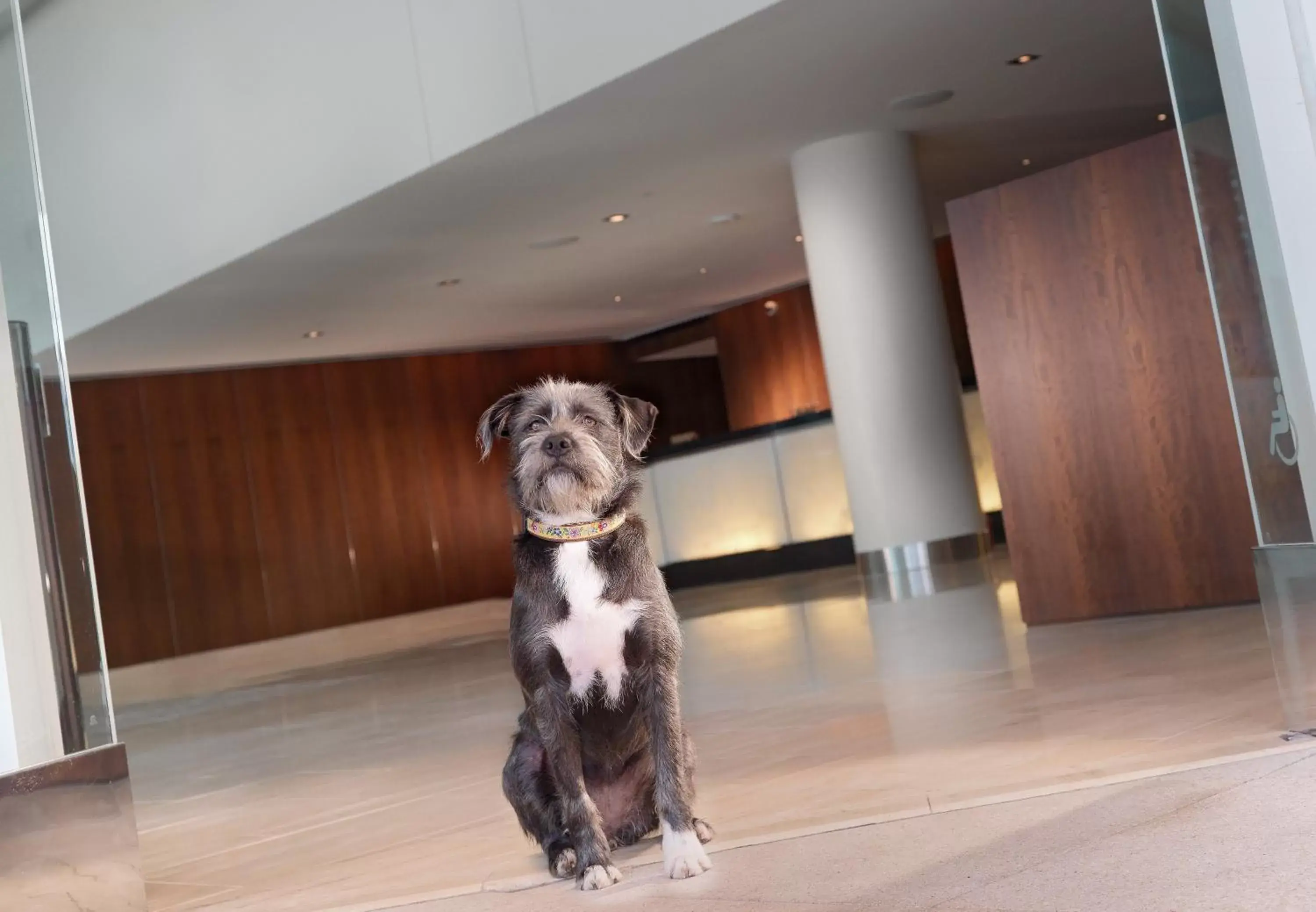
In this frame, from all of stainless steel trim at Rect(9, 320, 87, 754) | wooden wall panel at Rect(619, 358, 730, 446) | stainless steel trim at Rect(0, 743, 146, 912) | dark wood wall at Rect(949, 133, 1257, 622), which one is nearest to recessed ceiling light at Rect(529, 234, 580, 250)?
dark wood wall at Rect(949, 133, 1257, 622)

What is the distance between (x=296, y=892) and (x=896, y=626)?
16.4ft

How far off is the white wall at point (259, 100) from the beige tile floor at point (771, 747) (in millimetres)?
3868

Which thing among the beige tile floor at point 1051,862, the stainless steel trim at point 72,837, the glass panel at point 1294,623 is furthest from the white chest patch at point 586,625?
the glass panel at point 1294,623

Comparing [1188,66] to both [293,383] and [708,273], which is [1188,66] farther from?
[293,383]

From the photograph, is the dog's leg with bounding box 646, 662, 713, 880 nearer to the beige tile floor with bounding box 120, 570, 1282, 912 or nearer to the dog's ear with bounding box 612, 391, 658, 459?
the beige tile floor with bounding box 120, 570, 1282, 912

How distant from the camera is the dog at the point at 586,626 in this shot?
2732mm

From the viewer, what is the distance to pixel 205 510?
1783cm

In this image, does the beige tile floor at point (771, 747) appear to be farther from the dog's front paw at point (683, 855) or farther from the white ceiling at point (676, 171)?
the white ceiling at point (676, 171)

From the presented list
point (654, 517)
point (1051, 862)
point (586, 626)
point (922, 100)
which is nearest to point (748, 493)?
point (654, 517)

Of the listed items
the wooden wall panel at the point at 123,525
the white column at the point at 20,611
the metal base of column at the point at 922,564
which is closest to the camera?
the white column at the point at 20,611

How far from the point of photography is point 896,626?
773 centimetres

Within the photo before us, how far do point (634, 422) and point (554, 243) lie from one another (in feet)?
33.8

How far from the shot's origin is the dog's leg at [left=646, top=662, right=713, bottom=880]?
2723 mm

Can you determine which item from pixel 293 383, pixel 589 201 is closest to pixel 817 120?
pixel 589 201
